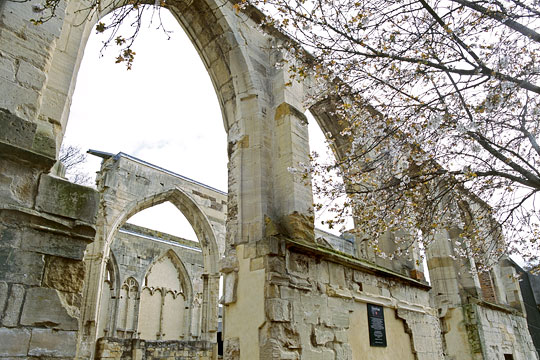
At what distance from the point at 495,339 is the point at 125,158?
1132 cm

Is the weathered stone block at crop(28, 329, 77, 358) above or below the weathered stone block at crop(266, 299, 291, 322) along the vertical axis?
below

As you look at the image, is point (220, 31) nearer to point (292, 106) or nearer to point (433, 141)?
point (292, 106)

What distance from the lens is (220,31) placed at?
5805 mm

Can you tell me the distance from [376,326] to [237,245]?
2335mm

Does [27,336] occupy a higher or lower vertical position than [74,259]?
lower

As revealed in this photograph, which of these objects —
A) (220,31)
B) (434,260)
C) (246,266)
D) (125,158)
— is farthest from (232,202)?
(125,158)

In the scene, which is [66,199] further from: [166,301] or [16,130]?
[166,301]

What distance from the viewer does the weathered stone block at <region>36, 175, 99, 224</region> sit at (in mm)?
2488

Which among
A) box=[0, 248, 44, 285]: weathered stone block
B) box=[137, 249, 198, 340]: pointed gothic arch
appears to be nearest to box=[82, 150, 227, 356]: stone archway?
box=[137, 249, 198, 340]: pointed gothic arch

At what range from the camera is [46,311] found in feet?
7.54

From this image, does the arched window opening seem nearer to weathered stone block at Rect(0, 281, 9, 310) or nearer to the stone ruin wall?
the stone ruin wall

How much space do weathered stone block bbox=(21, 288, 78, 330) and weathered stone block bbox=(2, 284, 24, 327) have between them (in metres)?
0.03

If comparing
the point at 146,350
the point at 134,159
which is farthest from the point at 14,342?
the point at 134,159

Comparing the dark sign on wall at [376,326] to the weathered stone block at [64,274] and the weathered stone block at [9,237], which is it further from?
the weathered stone block at [9,237]
